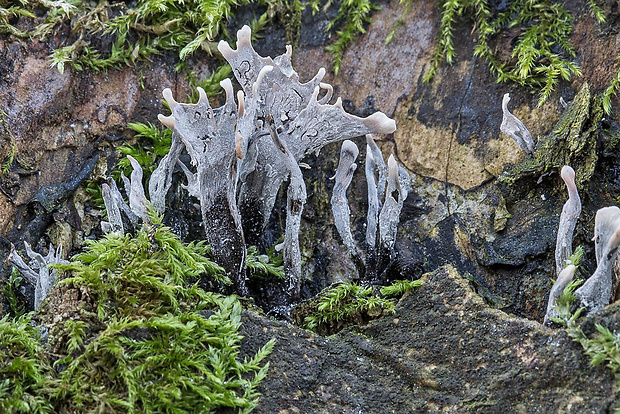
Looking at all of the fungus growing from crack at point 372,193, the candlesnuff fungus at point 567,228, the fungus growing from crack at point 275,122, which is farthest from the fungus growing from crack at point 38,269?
the candlesnuff fungus at point 567,228

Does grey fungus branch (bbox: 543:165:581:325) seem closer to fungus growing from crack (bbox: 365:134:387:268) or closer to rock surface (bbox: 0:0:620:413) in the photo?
rock surface (bbox: 0:0:620:413)

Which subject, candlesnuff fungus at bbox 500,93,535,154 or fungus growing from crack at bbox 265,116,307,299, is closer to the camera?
fungus growing from crack at bbox 265,116,307,299

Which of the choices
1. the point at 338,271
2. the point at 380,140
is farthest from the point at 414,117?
the point at 338,271

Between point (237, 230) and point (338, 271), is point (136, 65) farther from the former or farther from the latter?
point (338, 271)

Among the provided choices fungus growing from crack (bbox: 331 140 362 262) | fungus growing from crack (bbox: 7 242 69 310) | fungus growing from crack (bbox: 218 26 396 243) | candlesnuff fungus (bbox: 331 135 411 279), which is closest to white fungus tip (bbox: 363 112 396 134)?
fungus growing from crack (bbox: 218 26 396 243)

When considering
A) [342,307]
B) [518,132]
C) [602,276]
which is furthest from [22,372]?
[518,132]

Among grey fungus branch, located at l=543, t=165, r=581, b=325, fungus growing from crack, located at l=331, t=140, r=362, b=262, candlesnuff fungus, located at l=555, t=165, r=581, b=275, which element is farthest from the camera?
fungus growing from crack, located at l=331, t=140, r=362, b=262

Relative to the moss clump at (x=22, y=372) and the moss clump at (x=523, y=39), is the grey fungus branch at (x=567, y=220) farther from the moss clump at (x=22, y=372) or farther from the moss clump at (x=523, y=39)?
the moss clump at (x=22, y=372)
